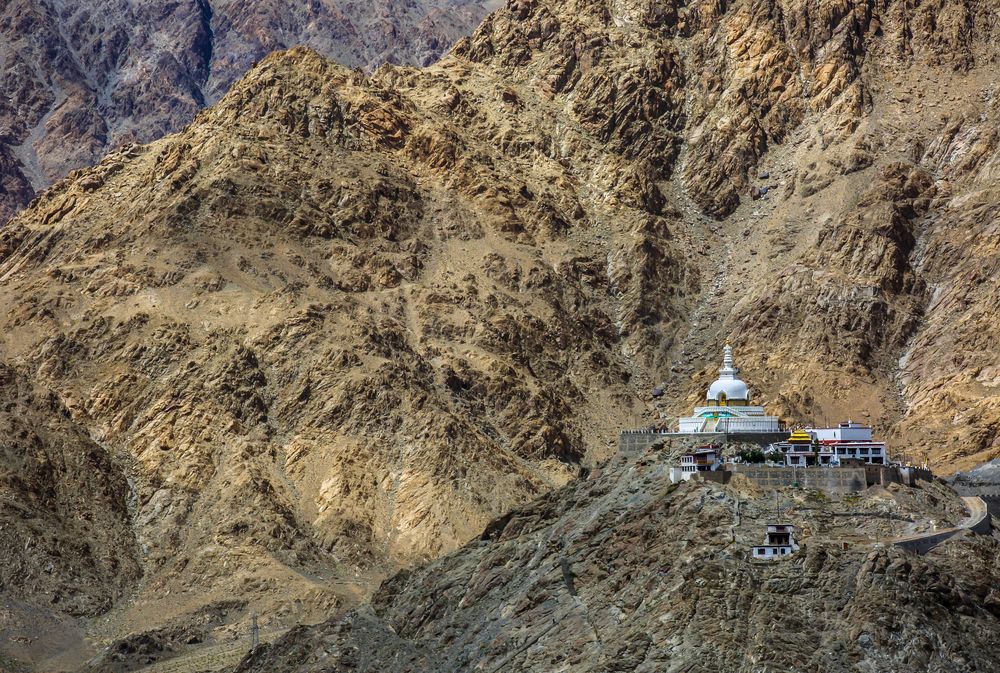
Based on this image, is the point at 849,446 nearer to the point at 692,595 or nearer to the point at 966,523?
the point at 966,523

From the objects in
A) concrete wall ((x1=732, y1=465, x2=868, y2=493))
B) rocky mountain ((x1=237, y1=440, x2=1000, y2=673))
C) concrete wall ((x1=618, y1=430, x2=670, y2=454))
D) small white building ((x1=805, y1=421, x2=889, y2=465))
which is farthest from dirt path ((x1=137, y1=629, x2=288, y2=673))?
concrete wall ((x1=732, y1=465, x2=868, y2=493))

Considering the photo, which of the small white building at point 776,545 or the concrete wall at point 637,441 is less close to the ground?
the concrete wall at point 637,441

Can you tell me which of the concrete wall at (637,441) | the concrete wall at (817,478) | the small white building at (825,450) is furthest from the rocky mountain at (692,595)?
the small white building at (825,450)

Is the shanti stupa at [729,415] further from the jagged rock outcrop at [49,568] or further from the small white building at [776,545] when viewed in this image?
the jagged rock outcrop at [49,568]

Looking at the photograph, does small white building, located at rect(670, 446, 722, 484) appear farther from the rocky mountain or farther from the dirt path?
the dirt path

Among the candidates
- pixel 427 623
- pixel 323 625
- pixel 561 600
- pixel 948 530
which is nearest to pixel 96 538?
pixel 323 625

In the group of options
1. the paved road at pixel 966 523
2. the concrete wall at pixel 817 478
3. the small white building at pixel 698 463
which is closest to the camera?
the paved road at pixel 966 523
